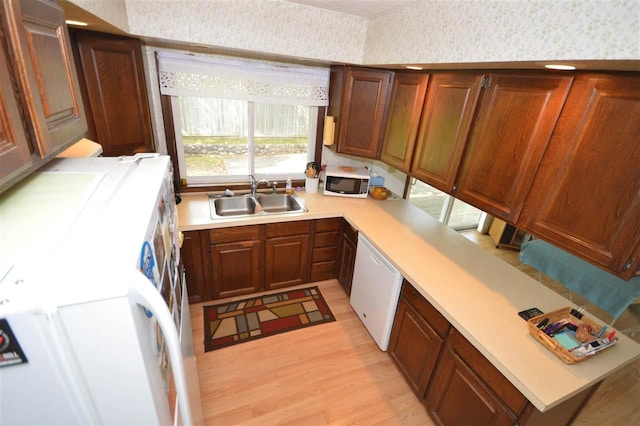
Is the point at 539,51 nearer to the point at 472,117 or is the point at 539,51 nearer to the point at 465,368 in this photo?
the point at 472,117

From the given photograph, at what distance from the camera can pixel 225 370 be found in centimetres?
201

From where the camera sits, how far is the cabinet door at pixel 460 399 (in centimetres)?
132

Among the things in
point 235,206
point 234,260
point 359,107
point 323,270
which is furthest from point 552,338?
point 235,206

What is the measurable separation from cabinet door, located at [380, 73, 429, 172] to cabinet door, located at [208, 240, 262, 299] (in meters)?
1.37

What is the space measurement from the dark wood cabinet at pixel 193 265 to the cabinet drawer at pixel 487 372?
6.15 feet

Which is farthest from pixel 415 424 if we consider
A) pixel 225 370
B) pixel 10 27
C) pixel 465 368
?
pixel 10 27

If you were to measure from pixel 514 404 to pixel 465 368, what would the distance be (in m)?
0.25

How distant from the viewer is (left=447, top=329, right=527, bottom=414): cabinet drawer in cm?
121

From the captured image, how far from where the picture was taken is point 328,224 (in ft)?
8.68

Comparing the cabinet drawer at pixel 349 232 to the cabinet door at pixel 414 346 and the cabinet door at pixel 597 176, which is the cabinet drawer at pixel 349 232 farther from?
the cabinet door at pixel 597 176

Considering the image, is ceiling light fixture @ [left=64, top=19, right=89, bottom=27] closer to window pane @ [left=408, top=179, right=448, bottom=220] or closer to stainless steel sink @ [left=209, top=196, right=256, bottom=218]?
stainless steel sink @ [left=209, top=196, right=256, bottom=218]

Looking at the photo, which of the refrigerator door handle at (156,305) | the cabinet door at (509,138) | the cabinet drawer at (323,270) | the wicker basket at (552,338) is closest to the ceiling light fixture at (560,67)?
the cabinet door at (509,138)

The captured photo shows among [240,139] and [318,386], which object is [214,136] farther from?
[318,386]

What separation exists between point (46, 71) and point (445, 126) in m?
1.92
